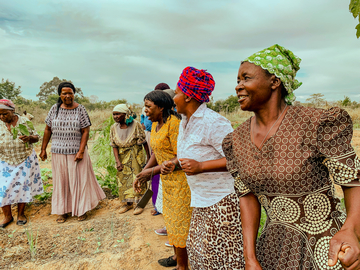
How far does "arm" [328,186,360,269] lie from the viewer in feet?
2.92

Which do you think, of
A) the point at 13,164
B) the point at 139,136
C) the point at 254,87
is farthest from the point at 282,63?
the point at 13,164

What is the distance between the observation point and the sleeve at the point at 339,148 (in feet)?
3.19

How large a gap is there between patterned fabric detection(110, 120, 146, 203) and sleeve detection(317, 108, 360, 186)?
3.50m

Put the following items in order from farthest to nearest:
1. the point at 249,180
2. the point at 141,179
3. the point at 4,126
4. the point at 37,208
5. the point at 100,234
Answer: the point at 37,208 → the point at 4,126 → the point at 100,234 → the point at 141,179 → the point at 249,180

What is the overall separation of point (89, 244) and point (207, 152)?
232 centimetres

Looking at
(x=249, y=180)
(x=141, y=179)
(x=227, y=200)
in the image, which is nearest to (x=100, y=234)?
(x=141, y=179)

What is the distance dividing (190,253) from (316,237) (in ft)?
2.99

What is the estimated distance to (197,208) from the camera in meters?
1.88

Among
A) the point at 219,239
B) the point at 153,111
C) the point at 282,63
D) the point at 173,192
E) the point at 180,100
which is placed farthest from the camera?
the point at 153,111

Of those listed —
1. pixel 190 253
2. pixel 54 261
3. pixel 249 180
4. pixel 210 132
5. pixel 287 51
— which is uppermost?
pixel 287 51

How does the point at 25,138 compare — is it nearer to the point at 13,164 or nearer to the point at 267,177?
the point at 13,164

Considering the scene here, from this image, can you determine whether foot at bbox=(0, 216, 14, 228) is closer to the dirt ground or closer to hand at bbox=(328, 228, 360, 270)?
the dirt ground

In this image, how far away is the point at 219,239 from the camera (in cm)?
A: 166

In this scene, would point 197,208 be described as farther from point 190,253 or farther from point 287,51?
point 287,51
